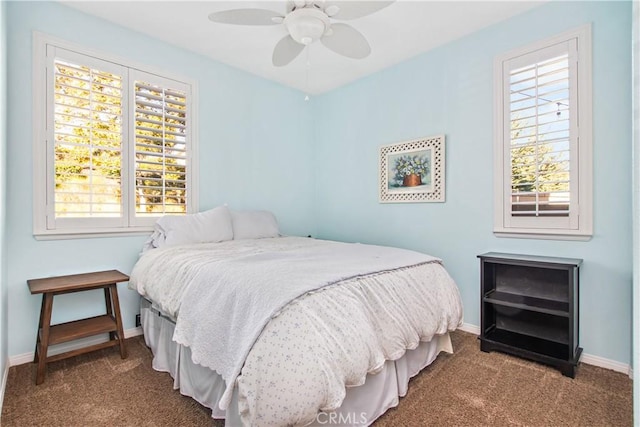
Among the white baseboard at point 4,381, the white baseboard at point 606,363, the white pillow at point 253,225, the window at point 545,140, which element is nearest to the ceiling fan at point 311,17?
the window at point 545,140

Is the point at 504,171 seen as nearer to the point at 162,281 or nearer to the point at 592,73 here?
the point at 592,73

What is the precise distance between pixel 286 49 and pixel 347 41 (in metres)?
0.50

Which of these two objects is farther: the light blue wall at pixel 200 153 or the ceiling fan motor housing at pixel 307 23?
the light blue wall at pixel 200 153

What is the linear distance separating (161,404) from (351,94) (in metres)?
3.56

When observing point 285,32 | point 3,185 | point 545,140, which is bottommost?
point 3,185

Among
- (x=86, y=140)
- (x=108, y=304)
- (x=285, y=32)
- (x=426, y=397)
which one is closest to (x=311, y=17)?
(x=285, y=32)

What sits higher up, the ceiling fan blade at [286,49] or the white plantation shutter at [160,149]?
the ceiling fan blade at [286,49]

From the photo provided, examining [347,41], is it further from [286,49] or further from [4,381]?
[4,381]

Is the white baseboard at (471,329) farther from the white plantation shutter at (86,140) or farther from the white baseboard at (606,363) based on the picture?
the white plantation shutter at (86,140)

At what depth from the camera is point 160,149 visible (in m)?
2.95

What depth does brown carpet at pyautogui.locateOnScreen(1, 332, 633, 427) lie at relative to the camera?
64.6 inches

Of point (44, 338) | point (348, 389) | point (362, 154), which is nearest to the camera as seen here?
point (348, 389)

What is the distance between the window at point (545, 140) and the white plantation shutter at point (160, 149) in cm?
289

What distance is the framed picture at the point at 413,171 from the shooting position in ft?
10.1
